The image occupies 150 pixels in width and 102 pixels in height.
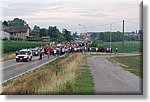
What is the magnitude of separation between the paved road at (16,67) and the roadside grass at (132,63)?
145 centimetres

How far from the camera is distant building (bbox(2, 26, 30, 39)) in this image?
7.70 metres

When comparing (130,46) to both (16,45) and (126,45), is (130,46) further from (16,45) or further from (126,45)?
(16,45)

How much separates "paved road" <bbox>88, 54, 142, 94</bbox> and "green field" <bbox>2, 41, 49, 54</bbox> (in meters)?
1.23

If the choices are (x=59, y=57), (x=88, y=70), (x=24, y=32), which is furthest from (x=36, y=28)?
(x=88, y=70)

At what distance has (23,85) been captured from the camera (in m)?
7.39

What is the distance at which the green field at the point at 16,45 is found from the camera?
7709mm

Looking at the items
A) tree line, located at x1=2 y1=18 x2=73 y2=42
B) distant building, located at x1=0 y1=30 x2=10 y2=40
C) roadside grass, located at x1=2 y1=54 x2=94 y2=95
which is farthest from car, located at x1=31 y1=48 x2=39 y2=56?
distant building, located at x1=0 y1=30 x2=10 y2=40

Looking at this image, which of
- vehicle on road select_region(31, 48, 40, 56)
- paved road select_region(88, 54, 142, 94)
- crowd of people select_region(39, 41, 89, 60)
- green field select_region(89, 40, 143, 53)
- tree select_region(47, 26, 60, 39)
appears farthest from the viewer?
vehicle on road select_region(31, 48, 40, 56)

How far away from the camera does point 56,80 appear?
7547 mm

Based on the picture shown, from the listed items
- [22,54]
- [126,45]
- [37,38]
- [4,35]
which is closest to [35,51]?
[22,54]

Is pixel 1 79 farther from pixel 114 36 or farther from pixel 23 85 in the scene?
pixel 114 36

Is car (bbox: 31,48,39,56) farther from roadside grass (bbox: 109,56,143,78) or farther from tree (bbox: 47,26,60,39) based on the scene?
roadside grass (bbox: 109,56,143,78)

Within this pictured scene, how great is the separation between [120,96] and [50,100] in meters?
1.15

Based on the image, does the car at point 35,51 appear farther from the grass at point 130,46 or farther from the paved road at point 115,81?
the grass at point 130,46
